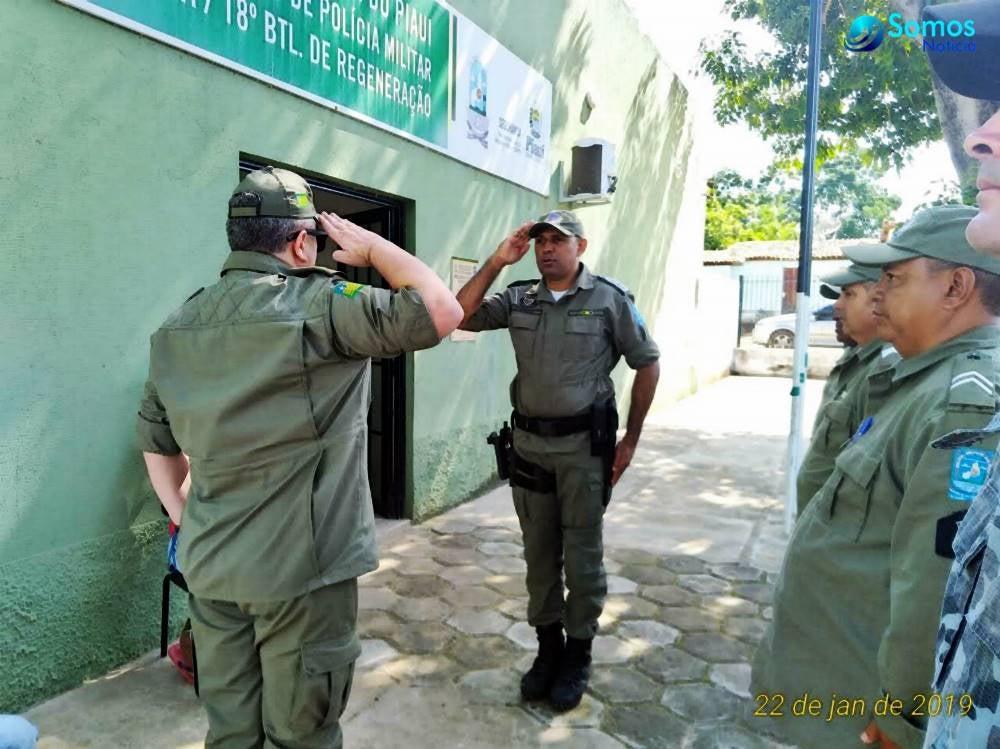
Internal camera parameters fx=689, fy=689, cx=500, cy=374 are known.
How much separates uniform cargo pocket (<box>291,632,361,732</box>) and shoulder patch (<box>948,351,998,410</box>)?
56.6 inches

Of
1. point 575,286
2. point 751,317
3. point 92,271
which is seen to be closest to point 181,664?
point 92,271

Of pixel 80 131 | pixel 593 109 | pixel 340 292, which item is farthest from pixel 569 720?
pixel 593 109

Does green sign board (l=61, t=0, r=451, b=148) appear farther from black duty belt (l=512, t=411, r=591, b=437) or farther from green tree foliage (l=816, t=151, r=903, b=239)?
green tree foliage (l=816, t=151, r=903, b=239)

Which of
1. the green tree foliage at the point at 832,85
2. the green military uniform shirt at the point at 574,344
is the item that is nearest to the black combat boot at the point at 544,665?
the green military uniform shirt at the point at 574,344

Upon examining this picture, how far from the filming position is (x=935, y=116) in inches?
305

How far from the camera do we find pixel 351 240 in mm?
1668

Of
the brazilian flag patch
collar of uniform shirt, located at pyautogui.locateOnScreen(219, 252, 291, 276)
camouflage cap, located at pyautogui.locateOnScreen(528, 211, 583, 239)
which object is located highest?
camouflage cap, located at pyautogui.locateOnScreen(528, 211, 583, 239)

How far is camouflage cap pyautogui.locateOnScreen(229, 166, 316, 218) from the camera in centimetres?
168

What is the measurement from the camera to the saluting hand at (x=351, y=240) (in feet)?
5.44

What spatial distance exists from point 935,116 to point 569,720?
8131mm

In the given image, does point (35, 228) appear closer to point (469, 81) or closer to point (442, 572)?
point (442, 572)

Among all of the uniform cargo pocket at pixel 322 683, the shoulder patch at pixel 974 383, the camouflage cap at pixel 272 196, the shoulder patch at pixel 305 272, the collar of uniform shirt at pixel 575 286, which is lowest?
the uniform cargo pocket at pixel 322 683

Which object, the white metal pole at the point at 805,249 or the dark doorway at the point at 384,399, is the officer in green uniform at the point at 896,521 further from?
the dark doorway at the point at 384,399

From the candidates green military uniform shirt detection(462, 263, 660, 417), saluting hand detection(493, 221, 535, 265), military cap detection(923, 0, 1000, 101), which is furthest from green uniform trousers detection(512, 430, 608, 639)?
military cap detection(923, 0, 1000, 101)
